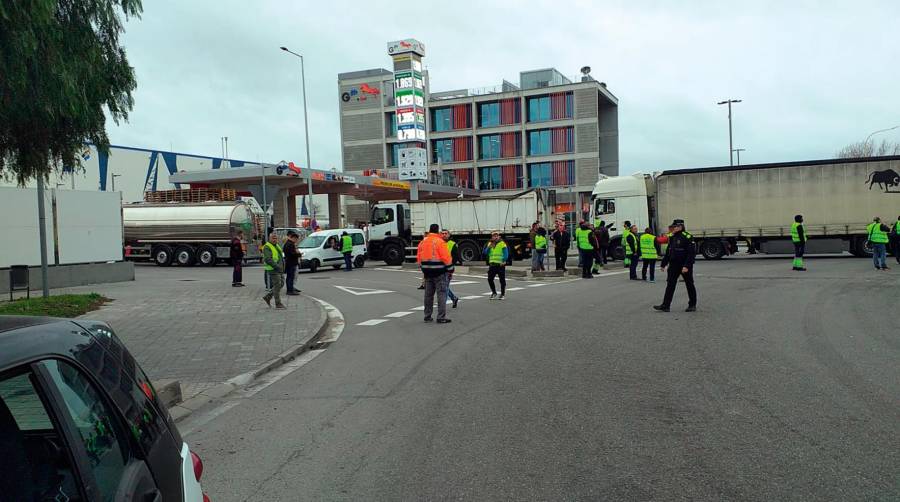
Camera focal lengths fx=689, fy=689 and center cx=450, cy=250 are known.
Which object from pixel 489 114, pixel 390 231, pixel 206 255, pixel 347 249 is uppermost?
pixel 489 114

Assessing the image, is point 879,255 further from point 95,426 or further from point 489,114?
point 489,114

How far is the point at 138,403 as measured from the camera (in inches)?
89.5

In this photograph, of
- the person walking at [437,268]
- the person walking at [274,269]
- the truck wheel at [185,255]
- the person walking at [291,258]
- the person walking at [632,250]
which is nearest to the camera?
the person walking at [437,268]

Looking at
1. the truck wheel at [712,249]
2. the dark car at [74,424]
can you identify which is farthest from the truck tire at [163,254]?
the dark car at [74,424]

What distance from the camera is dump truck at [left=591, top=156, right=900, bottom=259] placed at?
2633 cm

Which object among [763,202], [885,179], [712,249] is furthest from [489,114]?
[885,179]

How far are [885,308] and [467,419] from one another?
33.7ft

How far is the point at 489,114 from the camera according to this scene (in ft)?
220

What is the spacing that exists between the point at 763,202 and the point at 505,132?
41.0 m

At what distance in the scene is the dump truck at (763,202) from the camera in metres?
26.3

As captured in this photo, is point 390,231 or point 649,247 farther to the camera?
point 390,231

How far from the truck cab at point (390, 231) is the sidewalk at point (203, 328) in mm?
12100

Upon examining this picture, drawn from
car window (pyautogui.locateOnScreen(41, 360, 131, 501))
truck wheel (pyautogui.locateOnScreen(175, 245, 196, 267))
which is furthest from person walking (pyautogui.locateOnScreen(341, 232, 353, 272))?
car window (pyautogui.locateOnScreen(41, 360, 131, 501))

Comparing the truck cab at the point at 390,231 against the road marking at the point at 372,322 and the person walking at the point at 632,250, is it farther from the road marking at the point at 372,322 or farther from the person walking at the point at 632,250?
the road marking at the point at 372,322
